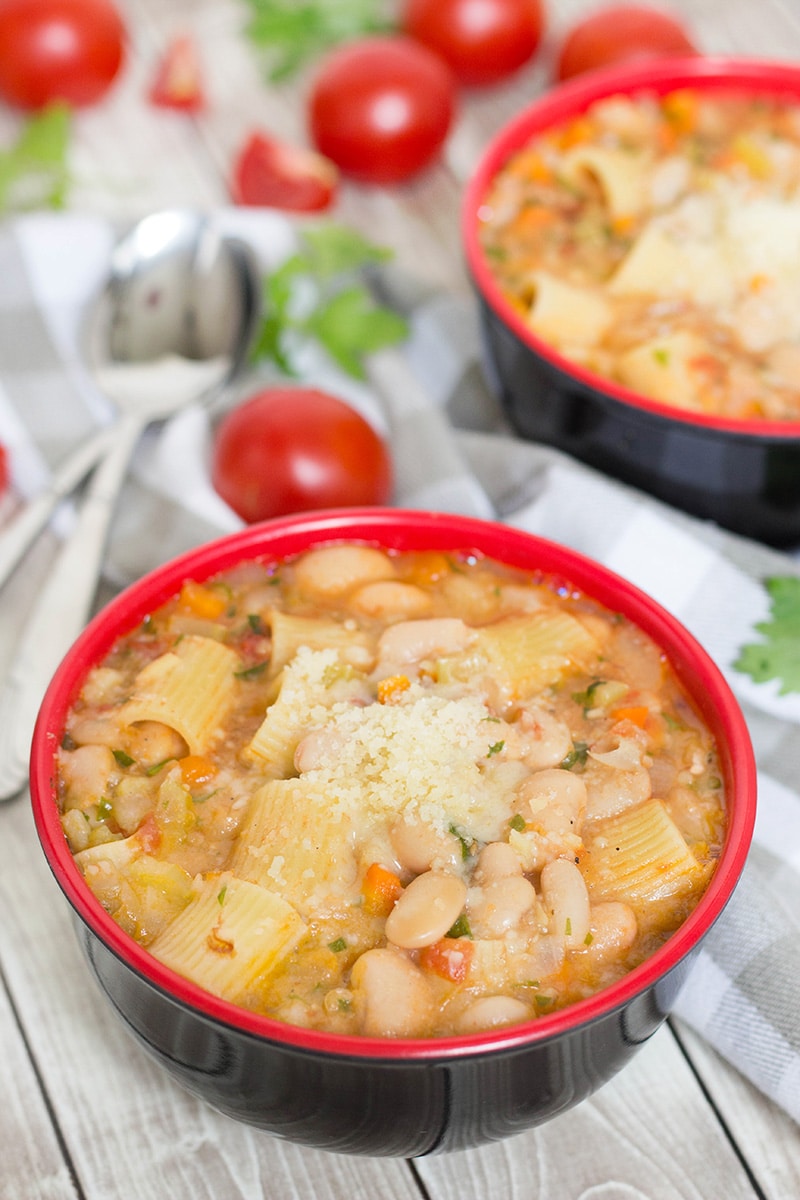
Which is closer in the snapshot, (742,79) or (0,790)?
(0,790)

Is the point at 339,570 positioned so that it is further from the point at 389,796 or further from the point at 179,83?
the point at 179,83

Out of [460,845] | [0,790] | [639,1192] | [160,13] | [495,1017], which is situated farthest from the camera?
[160,13]

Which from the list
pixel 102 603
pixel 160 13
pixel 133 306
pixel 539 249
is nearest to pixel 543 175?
pixel 539 249

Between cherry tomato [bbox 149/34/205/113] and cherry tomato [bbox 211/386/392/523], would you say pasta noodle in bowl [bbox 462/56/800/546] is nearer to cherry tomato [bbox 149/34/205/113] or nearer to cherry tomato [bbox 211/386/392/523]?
cherry tomato [bbox 211/386/392/523]

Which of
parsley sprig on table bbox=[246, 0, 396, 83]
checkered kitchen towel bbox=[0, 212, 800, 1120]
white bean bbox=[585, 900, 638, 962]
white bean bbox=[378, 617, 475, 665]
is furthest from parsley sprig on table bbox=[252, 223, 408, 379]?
white bean bbox=[585, 900, 638, 962]

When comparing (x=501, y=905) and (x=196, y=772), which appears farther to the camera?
(x=196, y=772)

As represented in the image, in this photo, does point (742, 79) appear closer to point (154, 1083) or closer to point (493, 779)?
point (493, 779)

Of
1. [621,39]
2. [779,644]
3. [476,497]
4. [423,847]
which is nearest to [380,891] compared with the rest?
[423,847]
